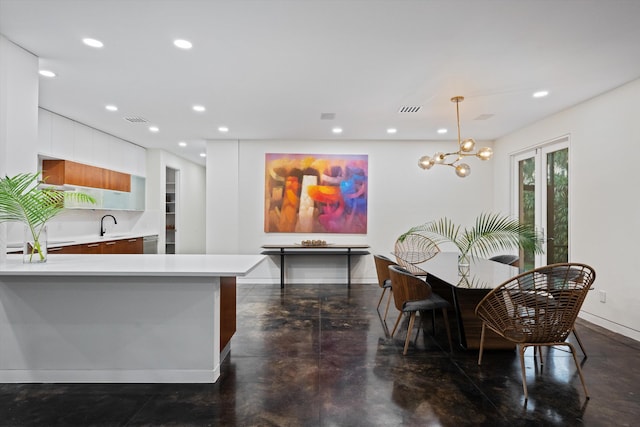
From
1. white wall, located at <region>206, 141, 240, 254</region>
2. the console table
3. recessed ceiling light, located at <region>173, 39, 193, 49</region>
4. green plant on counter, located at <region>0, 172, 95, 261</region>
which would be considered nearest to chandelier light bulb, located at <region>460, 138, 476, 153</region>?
the console table

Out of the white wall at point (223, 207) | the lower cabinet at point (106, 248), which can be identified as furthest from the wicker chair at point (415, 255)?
the lower cabinet at point (106, 248)

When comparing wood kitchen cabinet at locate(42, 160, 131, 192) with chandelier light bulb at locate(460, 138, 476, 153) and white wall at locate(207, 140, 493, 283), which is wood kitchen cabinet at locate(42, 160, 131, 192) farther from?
chandelier light bulb at locate(460, 138, 476, 153)

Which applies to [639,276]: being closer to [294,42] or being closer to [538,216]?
[538,216]

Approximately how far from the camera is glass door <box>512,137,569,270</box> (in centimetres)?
464

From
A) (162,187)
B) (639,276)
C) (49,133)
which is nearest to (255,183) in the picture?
(162,187)

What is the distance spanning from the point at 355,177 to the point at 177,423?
4923 millimetres

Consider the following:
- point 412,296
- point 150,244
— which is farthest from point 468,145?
point 150,244

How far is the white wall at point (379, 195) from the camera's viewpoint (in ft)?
20.7

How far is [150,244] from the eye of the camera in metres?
7.18

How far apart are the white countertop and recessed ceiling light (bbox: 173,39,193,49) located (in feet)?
6.07

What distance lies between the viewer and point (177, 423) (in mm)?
2072

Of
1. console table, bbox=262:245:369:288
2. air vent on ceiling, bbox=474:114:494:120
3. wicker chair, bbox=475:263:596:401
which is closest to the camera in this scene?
wicker chair, bbox=475:263:596:401

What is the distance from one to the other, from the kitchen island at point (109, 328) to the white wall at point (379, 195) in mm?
3724

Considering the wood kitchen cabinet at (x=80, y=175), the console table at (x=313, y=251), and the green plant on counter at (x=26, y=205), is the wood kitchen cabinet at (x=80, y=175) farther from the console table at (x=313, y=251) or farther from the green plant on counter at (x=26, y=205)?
the console table at (x=313, y=251)
